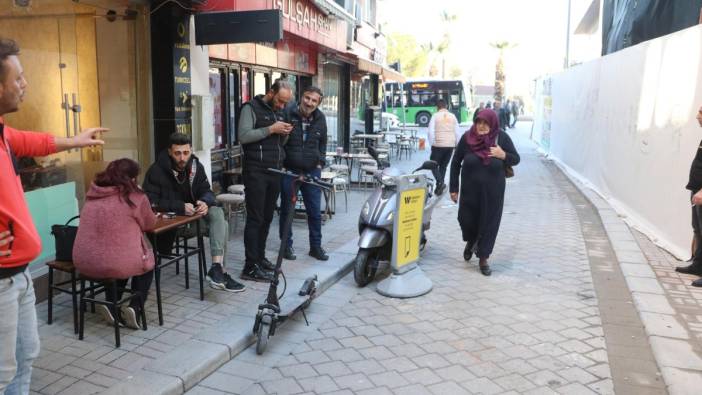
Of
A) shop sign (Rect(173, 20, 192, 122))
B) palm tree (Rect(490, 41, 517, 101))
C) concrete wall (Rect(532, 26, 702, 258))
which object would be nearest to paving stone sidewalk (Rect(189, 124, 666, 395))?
concrete wall (Rect(532, 26, 702, 258))

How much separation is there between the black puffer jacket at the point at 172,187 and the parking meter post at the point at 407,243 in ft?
5.45

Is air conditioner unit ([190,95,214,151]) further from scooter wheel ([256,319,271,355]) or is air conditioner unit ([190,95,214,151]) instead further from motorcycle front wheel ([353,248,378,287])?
scooter wheel ([256,319,271,355])

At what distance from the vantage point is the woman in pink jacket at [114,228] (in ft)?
12.1

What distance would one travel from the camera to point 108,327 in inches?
163

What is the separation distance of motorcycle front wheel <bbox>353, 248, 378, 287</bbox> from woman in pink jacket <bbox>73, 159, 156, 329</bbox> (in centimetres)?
207

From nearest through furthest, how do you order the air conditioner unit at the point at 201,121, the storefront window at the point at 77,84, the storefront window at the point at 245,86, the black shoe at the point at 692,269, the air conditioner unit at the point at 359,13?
the storefront window at the point at 77,84, the black shoe at the point at 692,269, the air conditioner unit at the point at 201,121, the storefront window at the point at 245,86, the air conditioner unit at the point at 359,13

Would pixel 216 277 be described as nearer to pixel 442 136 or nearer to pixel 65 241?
pixel 65 241

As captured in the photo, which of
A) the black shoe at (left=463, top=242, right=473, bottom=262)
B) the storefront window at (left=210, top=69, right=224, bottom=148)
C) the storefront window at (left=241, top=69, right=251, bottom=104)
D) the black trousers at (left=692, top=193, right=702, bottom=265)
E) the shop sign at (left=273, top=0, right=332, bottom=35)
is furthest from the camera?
the storefront window at (left=241, top=69, right=251, bottom=104)

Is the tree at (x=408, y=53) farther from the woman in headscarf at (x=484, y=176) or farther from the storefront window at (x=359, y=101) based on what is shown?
the woman in headscarf at (x=484, y=176)

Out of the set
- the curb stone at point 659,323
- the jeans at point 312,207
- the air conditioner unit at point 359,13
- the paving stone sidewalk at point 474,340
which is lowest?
the paving stone sidewalk at point 474,340

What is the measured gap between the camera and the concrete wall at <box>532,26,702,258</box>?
21.7 ft

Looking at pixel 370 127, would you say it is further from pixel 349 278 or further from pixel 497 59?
pixel 497 59

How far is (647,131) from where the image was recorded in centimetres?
812

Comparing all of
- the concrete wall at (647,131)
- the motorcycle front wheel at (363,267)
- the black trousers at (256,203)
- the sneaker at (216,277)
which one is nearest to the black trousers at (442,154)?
the concrete wall at (647,131)
